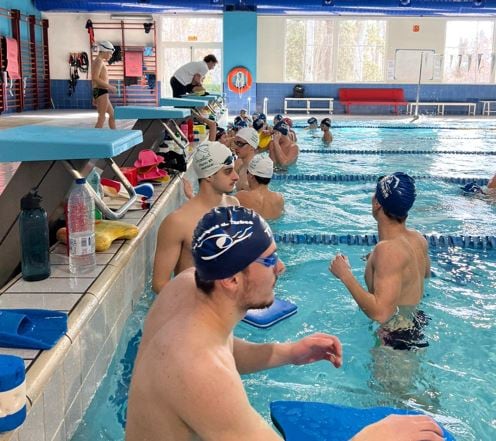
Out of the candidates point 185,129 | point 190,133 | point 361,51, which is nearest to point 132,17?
point 361,51

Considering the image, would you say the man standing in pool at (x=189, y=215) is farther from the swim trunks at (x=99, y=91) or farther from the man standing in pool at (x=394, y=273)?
the swim trunks at (x=99, y=91)

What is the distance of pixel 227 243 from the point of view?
1.58 m

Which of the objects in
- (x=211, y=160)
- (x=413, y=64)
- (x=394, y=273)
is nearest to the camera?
(x=394, y=273)

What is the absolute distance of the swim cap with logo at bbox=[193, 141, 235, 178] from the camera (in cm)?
364

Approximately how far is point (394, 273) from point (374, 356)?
54 centimetres

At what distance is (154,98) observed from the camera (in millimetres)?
22953

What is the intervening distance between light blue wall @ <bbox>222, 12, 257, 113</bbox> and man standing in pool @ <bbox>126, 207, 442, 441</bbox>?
69.1 feet

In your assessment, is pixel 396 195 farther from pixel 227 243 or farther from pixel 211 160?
pixel 227 243

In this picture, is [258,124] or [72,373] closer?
[72,373]

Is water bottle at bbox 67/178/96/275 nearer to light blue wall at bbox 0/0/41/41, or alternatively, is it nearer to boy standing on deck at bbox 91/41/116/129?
boy standing on deck at bbox 91/41/116/129

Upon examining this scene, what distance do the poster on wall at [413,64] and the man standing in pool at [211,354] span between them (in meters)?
23.4

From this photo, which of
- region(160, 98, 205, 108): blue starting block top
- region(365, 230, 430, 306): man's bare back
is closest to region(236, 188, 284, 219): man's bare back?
region(365, 230, 430, 306): man's bare back

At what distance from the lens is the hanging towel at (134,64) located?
22.2 metres

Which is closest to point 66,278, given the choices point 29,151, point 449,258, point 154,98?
point 29,151
